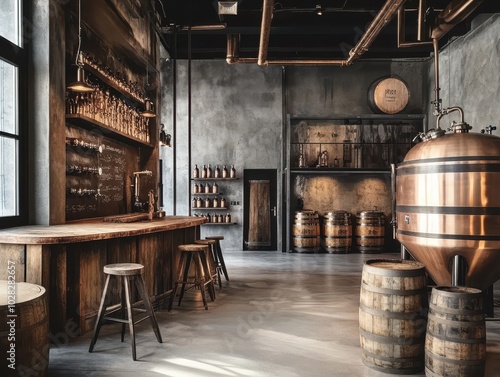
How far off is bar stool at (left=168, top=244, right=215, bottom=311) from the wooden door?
5683 millimetres

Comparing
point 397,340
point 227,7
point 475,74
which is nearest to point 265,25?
point 227,7

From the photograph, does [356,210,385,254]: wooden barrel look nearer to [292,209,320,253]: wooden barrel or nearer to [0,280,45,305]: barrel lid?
[292,209,320,253]: wooden barrel

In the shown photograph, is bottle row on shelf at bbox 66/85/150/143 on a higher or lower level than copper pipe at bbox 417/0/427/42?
lower

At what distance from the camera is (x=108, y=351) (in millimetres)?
3789

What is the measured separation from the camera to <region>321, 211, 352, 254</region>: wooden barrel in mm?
10742

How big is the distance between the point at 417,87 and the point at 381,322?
9.67 metres

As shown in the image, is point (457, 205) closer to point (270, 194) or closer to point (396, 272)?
point (396, 272)

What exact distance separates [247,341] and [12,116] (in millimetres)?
3280

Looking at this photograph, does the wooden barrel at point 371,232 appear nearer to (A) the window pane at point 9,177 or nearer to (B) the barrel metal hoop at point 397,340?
(B) the barrel metal hoop at point 397,340

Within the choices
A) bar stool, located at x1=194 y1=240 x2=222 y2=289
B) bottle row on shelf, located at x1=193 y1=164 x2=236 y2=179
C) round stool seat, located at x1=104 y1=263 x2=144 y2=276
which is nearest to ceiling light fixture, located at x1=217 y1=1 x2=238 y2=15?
bar stool, located at x1=194 y1=240 x2=222 y2=289

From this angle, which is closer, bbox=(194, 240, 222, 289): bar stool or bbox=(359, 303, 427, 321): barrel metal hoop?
bbox=(359, 303, 427, 321): barrel metal hoop

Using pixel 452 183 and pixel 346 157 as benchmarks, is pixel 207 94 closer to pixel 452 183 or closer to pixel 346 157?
pixel 346 157

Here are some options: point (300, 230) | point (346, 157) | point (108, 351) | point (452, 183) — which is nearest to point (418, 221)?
point (452, 183)

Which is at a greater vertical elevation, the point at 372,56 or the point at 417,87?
the point at 372,56
